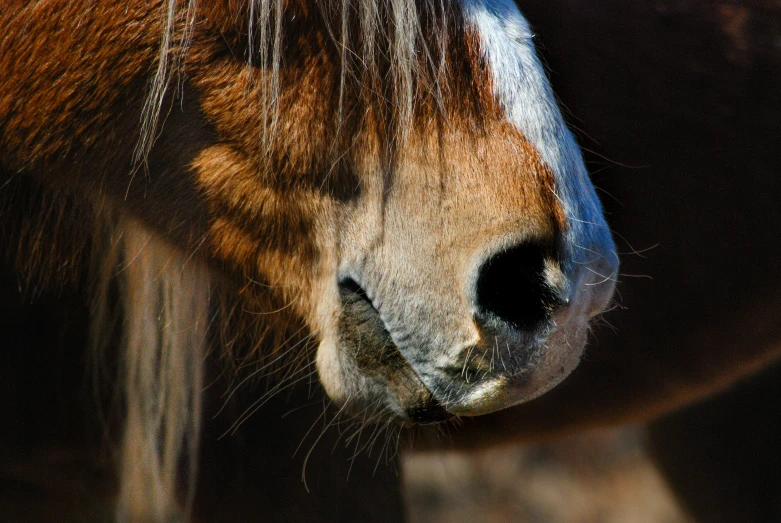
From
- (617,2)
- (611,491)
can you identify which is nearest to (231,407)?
(617,2)

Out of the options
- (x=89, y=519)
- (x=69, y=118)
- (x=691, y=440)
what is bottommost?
(x=691, y=440)

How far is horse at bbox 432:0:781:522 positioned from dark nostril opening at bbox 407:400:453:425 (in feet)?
1.19

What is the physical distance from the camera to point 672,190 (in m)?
1.03

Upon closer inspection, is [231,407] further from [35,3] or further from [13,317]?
[35,3]

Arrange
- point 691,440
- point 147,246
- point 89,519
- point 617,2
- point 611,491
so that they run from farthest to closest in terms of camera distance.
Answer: point 611,491 → point 691,440 → point 89,519 → point 617,2 → point 147,246

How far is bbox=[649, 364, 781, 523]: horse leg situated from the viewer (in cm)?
136

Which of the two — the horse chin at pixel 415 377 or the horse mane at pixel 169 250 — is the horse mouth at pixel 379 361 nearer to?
the horse chin at pixel 415 377

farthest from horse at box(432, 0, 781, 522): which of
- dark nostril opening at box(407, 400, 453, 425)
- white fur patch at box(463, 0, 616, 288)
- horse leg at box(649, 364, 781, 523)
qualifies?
dark nostril opening at box(407, 400, 453, 425)

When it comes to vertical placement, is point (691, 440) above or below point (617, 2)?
below

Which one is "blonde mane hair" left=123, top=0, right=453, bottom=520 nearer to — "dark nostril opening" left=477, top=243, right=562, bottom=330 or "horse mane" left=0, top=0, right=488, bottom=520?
"horse mane" left=0, top=0, right=488, bottom=520

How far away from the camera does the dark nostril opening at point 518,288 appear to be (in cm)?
58

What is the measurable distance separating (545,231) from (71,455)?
0.81 metres

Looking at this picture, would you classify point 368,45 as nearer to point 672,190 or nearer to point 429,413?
point 429,413

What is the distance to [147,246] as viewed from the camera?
2.59ft
